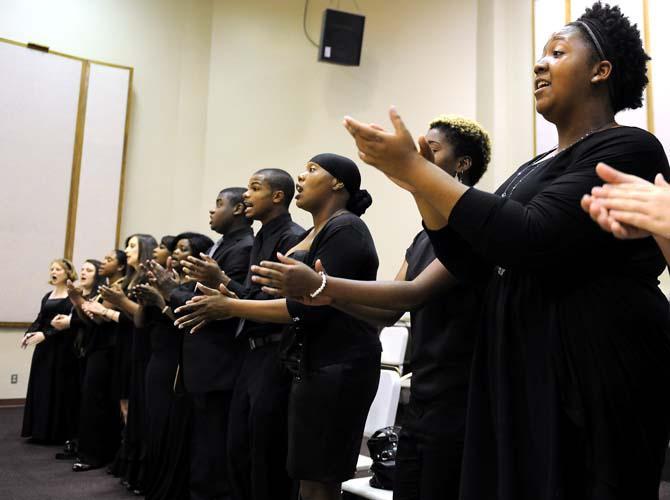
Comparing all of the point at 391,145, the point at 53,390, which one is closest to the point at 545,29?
the point at 53,390

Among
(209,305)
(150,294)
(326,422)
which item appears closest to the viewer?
(326,422)

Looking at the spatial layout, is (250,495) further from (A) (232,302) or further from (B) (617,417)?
(B) (617,417)

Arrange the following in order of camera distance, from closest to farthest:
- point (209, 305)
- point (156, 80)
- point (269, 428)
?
1. point (209, 305)
2. point (269, 428)
3. point (156, 80)

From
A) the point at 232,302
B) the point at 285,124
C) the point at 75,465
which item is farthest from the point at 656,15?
the point at 75,465

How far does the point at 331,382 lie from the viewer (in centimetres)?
215

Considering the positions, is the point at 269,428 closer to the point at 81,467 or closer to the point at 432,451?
the point at 432,451

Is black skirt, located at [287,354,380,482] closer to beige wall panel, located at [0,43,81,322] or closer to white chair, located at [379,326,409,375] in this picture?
white chair, located at [379,326,409,375]

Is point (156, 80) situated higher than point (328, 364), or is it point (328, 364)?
point (156, 80)

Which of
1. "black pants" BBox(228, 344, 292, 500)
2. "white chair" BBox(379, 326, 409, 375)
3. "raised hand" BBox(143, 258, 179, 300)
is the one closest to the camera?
"black pants" BBox(228, 344, 292, 500)

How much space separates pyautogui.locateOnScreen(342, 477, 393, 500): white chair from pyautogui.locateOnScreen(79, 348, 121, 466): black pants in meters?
2.50

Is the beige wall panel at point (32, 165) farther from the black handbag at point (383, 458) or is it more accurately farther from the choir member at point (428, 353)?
the choir member at point (428, 353)

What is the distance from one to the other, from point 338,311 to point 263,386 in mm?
524

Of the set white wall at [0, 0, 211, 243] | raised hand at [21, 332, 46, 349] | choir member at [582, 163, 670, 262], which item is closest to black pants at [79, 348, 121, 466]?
raised hand at [21, 332, 46, 349]

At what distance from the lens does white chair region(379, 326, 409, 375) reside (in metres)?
4.96
